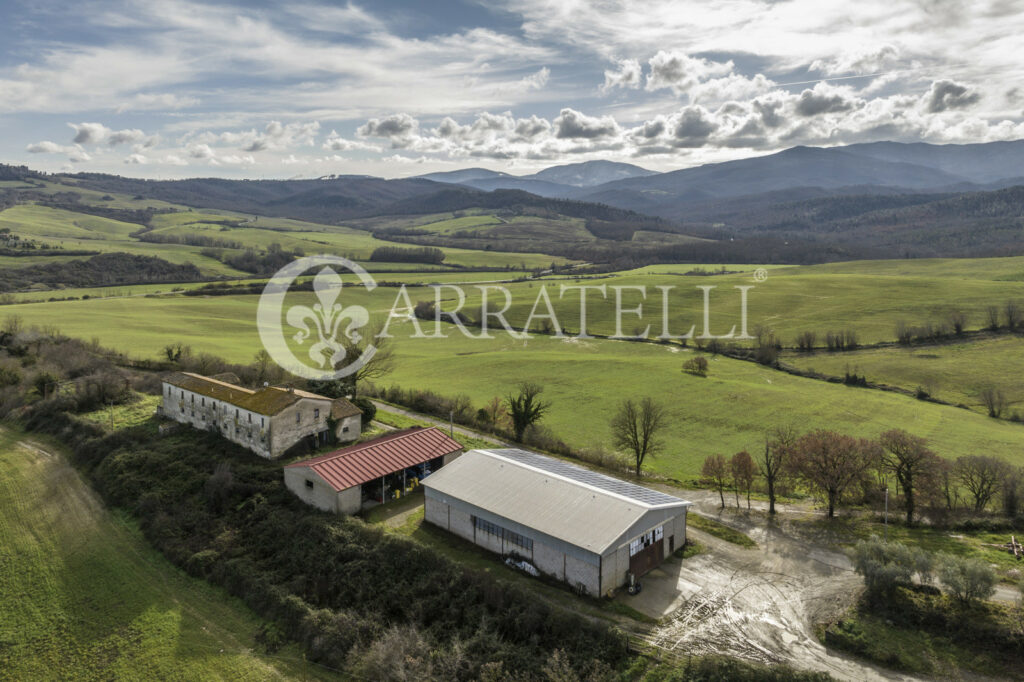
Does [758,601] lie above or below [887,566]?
below

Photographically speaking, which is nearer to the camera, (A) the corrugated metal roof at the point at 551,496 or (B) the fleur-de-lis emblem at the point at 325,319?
(A) the corrugated metal roof at the point at 551,496

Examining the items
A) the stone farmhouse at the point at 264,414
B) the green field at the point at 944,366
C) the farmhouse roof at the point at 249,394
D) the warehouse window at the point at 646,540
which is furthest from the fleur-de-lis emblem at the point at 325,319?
the green field at the point at 944,366

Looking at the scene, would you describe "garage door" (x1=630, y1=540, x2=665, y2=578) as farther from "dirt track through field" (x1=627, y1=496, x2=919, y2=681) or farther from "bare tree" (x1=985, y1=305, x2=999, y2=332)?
"bare tree" (x1=985, y1=305, x2=999, y2=332)

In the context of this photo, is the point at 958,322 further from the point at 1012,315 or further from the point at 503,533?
the point at 503,533

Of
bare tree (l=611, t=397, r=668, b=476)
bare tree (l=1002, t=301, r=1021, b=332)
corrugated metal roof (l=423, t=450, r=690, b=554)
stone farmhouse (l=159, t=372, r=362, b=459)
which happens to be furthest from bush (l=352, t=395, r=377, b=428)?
bare tree (l=1002, t=301, r=1021, b=332)

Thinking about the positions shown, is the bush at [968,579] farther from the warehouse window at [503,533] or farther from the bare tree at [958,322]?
the bare tree at [958,322]

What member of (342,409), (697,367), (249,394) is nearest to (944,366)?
(697,367)
